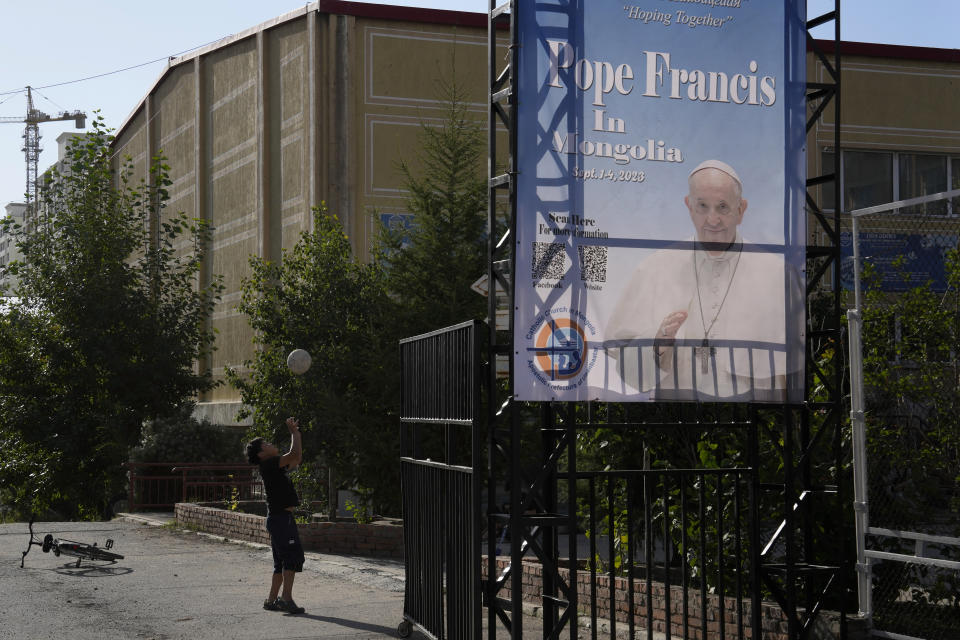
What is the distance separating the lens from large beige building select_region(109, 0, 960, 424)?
31016mm

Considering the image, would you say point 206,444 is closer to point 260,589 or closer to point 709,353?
point 260,589

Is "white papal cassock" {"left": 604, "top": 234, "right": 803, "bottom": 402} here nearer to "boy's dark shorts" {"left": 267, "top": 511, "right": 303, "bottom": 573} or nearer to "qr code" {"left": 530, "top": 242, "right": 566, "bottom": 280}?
"qr code" {"left": 530, "top": 242, "right": 566, "bottom": 280}

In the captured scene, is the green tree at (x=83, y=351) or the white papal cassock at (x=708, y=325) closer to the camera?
the white papal cassock at (x=708, y=325)

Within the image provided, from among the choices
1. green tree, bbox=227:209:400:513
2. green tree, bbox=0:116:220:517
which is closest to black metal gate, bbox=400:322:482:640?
green tree, bbox=227:209:400:513

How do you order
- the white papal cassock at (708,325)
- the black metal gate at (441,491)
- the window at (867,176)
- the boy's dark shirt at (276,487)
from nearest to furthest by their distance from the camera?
the black metal gate at (441,491)
the white papal cassock at (708,325)
the boy's dark shirt at (276,487)
the window at (867,176)

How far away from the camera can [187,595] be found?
12.8 m

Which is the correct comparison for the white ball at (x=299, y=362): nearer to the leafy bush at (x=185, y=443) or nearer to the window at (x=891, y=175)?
the leafy bush at (x=185, y=443)

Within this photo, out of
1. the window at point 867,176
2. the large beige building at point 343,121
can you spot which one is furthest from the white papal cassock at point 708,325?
the window at point 867,176

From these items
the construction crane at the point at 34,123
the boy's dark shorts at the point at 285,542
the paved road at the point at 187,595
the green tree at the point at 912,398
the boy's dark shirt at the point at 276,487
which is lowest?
the paved road at the point at 187,595

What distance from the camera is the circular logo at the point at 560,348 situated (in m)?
8.35

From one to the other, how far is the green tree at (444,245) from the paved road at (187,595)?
4.45m

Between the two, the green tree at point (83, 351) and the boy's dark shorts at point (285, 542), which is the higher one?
the green tree at point (83, 351)

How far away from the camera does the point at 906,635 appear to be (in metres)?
8.94

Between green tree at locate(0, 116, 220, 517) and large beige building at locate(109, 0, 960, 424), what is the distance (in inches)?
134
